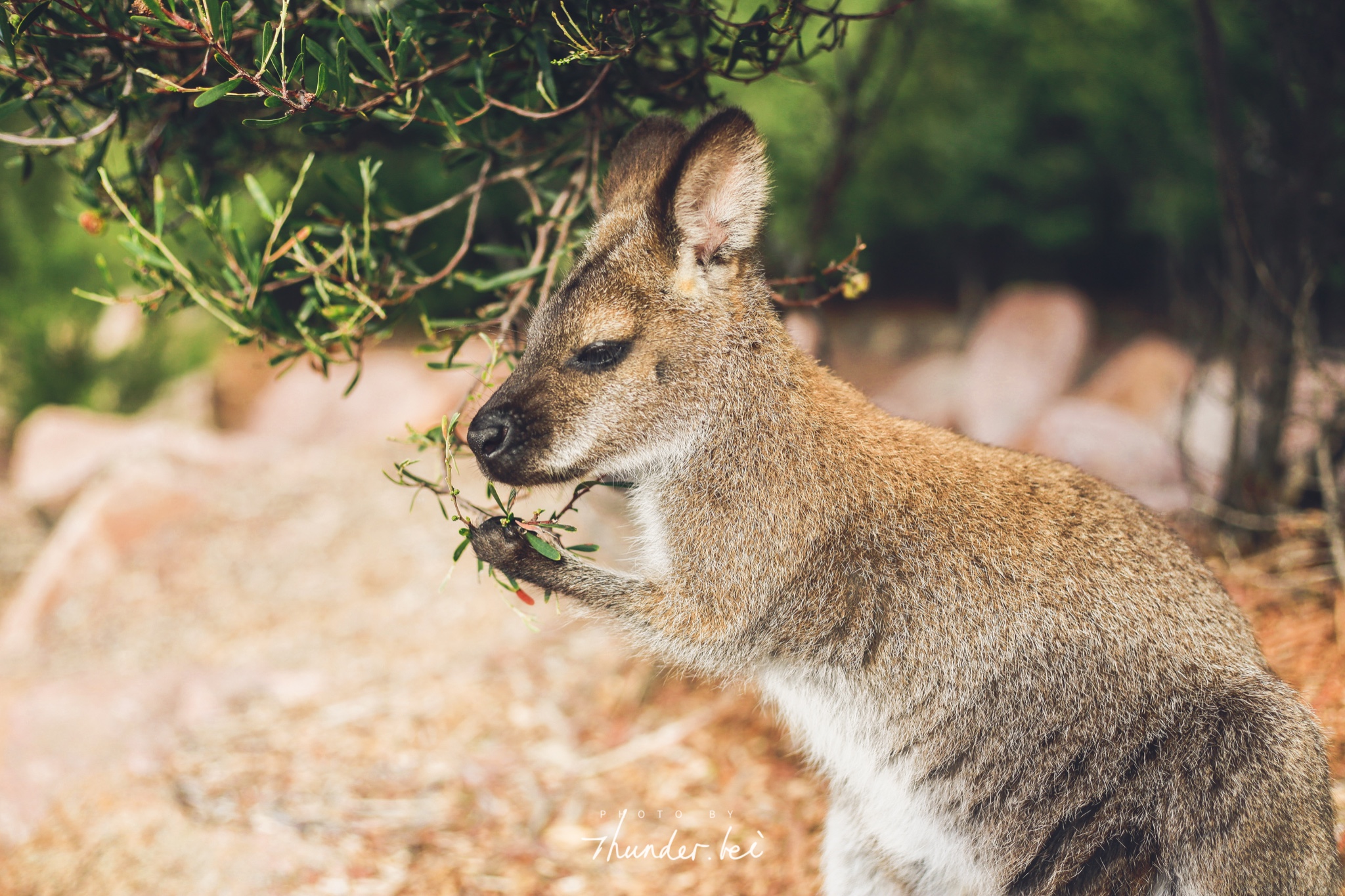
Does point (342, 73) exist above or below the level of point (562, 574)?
above

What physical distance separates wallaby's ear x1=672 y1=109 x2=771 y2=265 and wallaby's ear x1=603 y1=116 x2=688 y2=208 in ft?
0.58

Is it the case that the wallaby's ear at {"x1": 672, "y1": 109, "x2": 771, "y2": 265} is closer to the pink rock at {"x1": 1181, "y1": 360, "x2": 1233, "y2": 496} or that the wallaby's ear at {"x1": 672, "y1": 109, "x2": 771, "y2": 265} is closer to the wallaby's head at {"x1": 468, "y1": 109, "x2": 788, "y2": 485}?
the wallaby's head at {"x1": 468, "y1": 109, "x2": 788, "y2": 485}

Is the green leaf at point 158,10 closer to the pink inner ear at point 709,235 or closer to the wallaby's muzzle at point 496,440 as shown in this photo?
the wallaby's muzzle at point 496,440

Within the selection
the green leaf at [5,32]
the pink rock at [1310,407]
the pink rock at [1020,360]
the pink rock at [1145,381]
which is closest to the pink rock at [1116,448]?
the pink rock at [1310,407]

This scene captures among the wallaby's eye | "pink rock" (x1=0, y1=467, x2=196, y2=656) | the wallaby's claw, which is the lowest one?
"pink rock" (x1=0, y1=467, x2=196, y2=656)

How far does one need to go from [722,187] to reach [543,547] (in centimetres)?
97

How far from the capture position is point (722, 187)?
91.5 inches

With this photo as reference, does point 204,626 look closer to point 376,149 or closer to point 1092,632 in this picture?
point 376,149

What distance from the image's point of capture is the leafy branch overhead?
2096 mm

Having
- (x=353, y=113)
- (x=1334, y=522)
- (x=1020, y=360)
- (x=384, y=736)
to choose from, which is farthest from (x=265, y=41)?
(x=1020, y=360)

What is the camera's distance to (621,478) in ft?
8.42

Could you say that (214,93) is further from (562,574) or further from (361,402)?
(361,402)

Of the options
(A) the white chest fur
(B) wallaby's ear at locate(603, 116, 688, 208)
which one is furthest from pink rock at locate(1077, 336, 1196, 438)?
(B) wallaby's ear at locate(603, 116, 688, 208)

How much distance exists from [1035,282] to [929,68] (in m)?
2.85
